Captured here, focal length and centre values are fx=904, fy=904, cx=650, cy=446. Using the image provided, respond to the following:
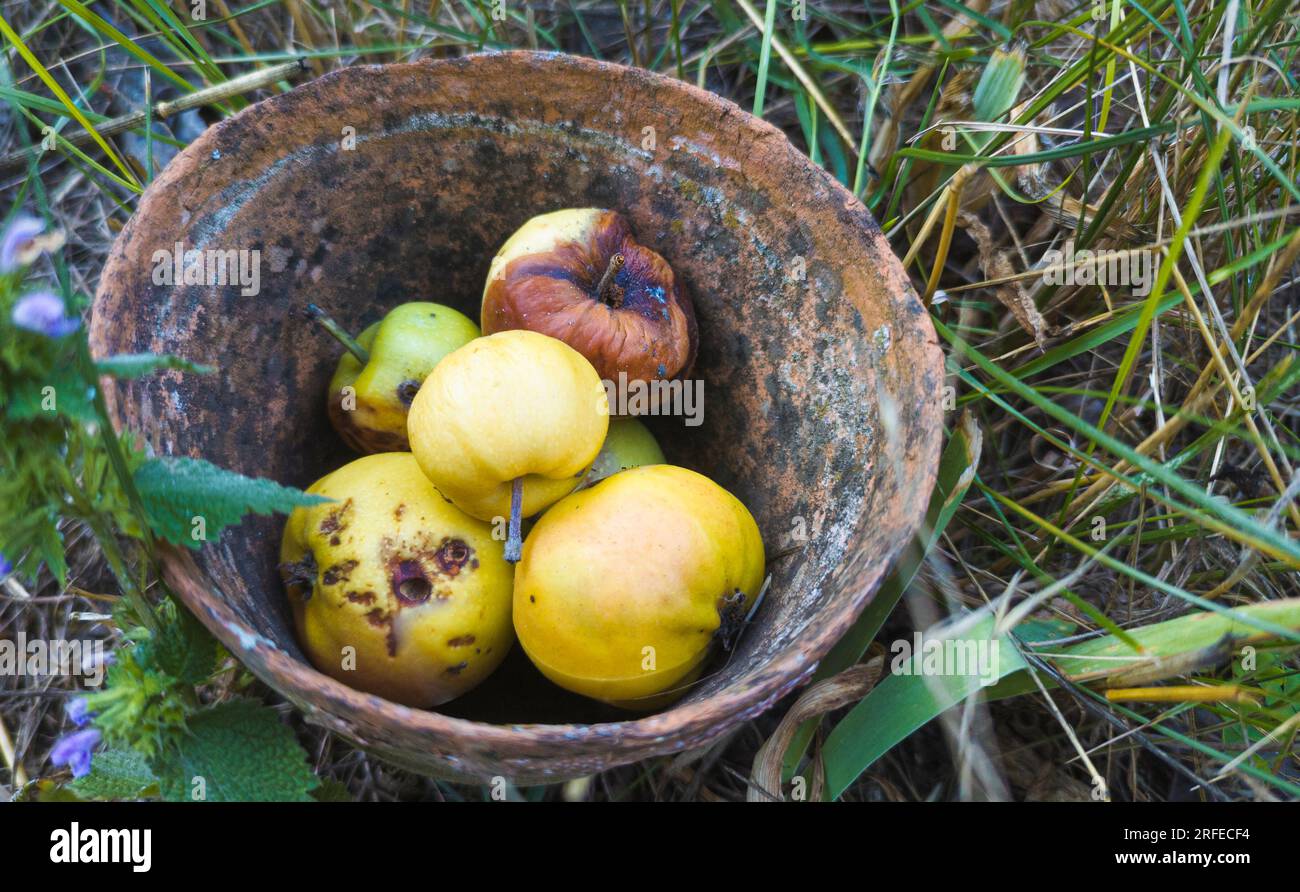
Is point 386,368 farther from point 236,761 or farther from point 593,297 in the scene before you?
point 236,761

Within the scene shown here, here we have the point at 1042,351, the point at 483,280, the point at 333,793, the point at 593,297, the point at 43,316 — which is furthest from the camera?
the point at 483,280

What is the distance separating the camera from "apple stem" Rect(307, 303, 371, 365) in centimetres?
174

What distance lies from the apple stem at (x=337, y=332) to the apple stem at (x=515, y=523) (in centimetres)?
50

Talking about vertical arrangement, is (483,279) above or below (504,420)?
above

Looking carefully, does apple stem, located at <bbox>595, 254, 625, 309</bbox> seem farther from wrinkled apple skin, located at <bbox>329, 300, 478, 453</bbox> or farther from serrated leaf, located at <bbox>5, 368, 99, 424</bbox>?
serrated leaf, located at <bbox>5, 368, 99, 424</bbox>

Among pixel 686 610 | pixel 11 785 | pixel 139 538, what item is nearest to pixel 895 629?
pixel 686 610

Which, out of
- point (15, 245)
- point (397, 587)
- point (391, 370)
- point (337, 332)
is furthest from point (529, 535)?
point (15, 245)

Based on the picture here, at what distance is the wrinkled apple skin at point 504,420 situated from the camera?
145 cm

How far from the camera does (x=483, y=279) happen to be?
207cm

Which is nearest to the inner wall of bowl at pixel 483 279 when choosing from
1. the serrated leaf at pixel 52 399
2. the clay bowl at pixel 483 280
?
the clay bowl at pixel 483 280

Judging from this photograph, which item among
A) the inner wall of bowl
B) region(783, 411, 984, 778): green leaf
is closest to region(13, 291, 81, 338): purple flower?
the inner wall of bowl

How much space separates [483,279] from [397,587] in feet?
2.72

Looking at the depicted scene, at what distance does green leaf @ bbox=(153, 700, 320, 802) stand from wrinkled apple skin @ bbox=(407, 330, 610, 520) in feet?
1.57

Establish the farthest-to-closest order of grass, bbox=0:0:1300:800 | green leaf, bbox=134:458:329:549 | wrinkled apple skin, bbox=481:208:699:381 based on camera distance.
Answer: wrinkled apple skin, bbox=481:208:699:381
grass, bbox=0:0:1300:800
green leaf, bbox=134:458:329:549
